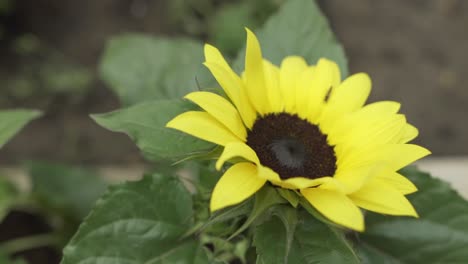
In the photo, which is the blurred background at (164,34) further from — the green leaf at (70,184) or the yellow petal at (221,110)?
the yellow petal at (221,110)

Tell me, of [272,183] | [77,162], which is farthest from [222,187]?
[77,162]

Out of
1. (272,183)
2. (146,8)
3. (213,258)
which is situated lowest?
(146,8)

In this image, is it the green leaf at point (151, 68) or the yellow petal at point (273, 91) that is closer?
the yellow petal at point (273, 91)

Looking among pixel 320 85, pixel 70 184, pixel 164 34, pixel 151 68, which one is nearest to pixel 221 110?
pixel 320 85

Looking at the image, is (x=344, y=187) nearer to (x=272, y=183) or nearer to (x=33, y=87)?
(x=272, y=183)

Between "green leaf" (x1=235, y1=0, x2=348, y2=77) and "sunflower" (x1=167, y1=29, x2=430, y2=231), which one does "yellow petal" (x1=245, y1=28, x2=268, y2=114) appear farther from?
"green leaf" (x1=235, y1=0, x2=348, y2=77)

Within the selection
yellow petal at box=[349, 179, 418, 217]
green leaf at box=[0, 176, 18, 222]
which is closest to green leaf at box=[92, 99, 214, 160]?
yellow petal at box=[349, 179, 418, 217]

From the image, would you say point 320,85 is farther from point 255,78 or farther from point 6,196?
point 6,196

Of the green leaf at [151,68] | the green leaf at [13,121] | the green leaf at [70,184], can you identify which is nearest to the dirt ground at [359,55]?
the green leaf at [70,184]
